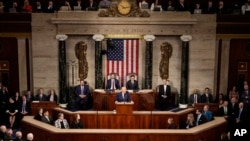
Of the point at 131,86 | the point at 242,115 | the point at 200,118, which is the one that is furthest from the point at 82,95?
the point at 242,115

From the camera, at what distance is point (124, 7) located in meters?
19.5

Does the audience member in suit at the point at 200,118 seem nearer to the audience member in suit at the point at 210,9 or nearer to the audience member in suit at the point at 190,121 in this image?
the audience member in suit at the point at 190,121

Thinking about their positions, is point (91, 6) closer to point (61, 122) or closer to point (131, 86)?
point (131, 86)

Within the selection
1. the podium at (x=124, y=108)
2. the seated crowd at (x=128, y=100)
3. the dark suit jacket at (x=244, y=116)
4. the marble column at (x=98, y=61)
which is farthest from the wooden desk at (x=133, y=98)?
the dark suit jacket at (x=244, y=116)

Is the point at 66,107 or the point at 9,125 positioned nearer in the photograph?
the point at 9,125

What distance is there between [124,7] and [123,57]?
7.19 ft

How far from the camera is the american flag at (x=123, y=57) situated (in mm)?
20250

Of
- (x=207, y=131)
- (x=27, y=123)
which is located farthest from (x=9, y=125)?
(x=207, y=131)

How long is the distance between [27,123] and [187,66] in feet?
24.3

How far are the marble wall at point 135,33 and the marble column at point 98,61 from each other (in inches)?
10.2

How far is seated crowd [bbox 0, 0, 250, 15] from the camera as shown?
20.1 m

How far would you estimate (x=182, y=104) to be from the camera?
66.8ft

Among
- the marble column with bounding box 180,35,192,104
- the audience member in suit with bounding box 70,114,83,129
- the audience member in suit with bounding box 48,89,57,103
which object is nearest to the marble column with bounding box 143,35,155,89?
the marble column with bounding box 180,35,192,104

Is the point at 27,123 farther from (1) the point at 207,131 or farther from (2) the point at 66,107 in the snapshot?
(1) the point at 207,131
